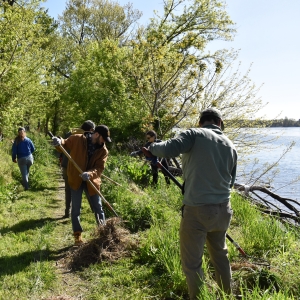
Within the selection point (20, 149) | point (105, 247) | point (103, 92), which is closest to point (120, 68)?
point (103, 92)

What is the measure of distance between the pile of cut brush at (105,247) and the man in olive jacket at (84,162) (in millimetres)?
359

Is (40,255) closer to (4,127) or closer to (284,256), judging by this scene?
(284,256)

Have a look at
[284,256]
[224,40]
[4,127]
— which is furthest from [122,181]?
[224,40]

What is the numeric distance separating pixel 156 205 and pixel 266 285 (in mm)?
3033

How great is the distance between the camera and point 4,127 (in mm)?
12336

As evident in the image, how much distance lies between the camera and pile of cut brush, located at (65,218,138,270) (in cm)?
496

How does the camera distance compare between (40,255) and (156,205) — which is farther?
(156,205)

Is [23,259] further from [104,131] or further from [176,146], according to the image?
[176,146]

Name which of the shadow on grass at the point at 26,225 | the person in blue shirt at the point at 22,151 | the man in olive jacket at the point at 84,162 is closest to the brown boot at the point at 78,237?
the man in olive jacket at the point at 84,162

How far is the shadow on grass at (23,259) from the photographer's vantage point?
4.60 m

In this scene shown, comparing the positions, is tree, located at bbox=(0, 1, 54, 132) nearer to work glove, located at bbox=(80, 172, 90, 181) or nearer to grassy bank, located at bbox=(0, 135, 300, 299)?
grassy bank, located at bbox=(0, 135, 300, 299)

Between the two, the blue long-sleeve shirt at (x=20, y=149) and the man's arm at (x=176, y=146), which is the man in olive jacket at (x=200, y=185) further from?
the blue long-sleeve shirt at (x=20, y=149)

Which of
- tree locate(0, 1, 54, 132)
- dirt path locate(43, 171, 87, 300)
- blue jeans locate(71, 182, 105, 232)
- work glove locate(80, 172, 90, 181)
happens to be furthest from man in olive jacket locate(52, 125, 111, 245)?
tree locate(0, 1, 54, 132)

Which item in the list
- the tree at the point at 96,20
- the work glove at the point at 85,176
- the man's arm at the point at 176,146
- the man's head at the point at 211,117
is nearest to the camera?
the man's arm at the point at 176,146
